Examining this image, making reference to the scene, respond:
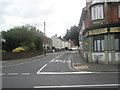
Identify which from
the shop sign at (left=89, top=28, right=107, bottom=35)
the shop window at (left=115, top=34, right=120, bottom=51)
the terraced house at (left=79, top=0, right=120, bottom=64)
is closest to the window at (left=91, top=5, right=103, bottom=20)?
the terraced house at (left=79, top=0, right=120, bottom=64)

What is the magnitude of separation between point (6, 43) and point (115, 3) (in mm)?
23424

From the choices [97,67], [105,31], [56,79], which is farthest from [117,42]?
[56,79]

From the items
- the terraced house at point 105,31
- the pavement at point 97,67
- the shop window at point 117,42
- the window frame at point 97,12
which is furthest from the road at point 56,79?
the window frame at point 97,12

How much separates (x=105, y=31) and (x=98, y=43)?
5.98ft

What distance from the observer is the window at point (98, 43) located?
21156 millimetres

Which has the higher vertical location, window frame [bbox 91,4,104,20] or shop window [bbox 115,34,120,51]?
window frame [bbox 91,4,104,20]

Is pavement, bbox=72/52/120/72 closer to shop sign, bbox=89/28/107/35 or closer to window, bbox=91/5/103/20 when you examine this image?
shop sign, bbox=89/28/107/35

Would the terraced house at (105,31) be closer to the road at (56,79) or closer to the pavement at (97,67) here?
the pavement at (97,67)

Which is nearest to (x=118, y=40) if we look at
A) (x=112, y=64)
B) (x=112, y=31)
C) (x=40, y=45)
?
(x=112, y=31)

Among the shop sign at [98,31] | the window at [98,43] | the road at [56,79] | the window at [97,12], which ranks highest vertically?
the window at [97,12]

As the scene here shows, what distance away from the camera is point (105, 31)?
66.6 feet

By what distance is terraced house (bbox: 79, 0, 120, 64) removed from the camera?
20.1 meters

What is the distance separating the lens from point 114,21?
2034 centimetres

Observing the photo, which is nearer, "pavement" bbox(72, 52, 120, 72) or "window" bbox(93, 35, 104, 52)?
"pavement" bbox(72, 52, 120, 72)
